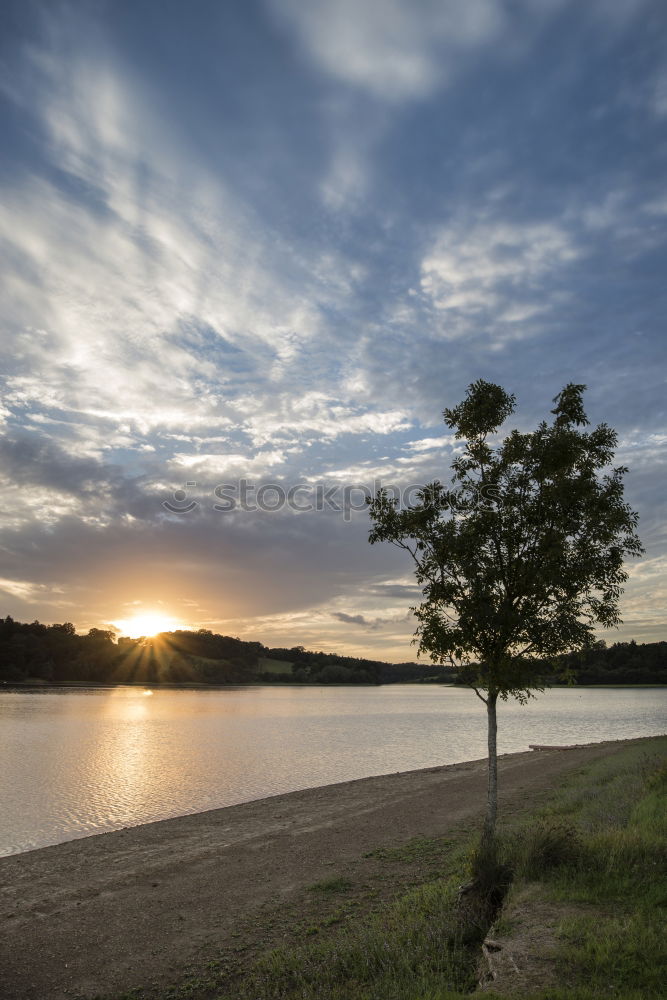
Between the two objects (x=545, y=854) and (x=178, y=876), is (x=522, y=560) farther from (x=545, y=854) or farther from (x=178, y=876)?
(x=178, y=876)

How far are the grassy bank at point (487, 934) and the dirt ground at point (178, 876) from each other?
139 centimetres

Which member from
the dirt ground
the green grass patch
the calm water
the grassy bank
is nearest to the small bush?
the grassy bank

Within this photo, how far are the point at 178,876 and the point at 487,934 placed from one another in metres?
11.0

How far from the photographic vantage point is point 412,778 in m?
34.5

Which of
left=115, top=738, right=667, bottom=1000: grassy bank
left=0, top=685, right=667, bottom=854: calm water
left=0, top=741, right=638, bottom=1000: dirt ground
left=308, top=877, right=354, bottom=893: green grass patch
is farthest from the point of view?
left=0, top=685, right=667, bottom=854: calm water

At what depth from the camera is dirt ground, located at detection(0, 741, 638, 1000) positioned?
38.4 feet

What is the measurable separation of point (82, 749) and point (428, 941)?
48.4m

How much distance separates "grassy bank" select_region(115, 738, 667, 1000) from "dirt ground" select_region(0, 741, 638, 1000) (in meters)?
1.39

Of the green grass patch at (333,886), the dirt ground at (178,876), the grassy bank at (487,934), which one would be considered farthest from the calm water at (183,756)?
the grassy bank at (487,934)

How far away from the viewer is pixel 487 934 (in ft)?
31.5

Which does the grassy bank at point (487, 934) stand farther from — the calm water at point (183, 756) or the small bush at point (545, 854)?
the calm water at point (183, 756)

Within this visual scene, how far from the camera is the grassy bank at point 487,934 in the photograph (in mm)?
7633

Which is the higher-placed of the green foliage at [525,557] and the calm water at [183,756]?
the green foliage at [525,557]

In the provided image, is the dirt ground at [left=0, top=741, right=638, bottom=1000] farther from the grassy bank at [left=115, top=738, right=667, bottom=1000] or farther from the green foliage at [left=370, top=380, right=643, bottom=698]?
the green foliage at [left=370, top=380, right=643, bottom=698]
